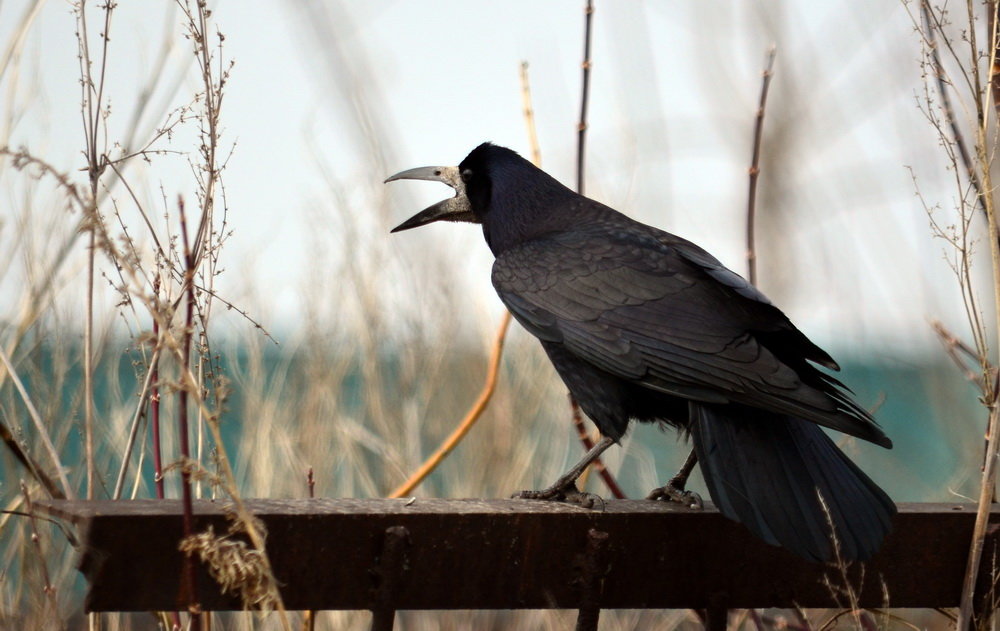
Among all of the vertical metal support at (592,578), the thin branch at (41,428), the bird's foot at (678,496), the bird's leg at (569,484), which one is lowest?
the vertical metal support at (592,578)

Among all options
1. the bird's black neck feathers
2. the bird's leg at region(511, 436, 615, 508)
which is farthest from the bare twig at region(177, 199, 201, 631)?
the bird's black neck feathers

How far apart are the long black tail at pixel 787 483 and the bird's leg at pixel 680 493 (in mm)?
201

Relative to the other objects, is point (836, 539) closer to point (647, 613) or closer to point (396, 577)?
point (396, 577)

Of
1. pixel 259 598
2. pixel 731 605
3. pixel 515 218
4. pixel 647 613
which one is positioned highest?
pixel 515 218

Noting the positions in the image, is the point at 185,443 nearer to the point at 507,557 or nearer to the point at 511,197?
the point at 507,557

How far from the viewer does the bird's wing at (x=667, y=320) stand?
2.58 metres

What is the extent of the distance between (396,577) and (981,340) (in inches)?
52.3

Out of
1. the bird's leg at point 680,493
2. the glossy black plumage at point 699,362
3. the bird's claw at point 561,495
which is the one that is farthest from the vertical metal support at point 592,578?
the bird's leg at point 680,493

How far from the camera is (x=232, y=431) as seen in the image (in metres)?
7.02

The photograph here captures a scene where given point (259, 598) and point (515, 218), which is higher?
point (515, 218)

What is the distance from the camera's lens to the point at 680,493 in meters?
2.90

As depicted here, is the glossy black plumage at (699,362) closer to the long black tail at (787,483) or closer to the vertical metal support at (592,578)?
the long black tail at (787,483)

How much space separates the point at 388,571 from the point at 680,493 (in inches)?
37.1

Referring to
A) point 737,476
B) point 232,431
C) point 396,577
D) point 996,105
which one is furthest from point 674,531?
point 232,431
